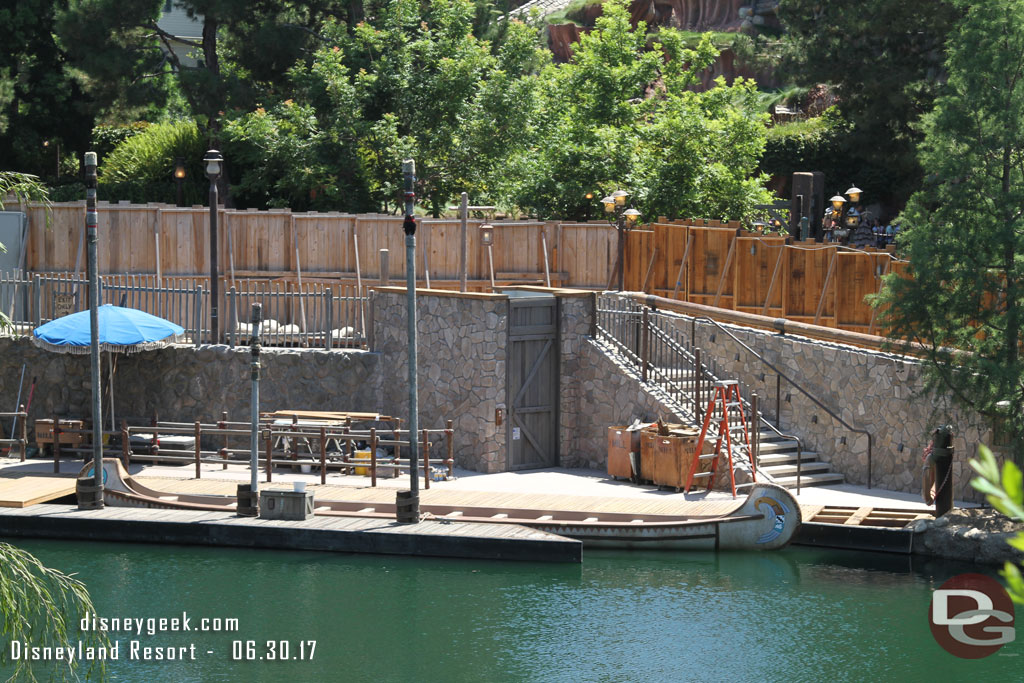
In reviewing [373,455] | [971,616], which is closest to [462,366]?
[373,455]

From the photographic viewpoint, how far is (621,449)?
77.8 feet

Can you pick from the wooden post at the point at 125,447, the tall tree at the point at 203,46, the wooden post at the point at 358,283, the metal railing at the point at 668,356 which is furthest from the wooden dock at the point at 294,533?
the tall tree at the point at 203,46

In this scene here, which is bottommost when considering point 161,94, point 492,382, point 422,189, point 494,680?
point 494,680

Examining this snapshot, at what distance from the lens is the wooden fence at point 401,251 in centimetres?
2812

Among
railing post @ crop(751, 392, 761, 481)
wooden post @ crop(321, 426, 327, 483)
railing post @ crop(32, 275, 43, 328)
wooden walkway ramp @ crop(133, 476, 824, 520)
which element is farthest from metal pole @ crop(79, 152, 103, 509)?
railing post @ crop(751, 392, 761, 481)

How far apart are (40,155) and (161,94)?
7.91m

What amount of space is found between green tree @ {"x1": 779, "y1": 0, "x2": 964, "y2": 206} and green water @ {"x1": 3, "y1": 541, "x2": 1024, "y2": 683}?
2561 centimetres

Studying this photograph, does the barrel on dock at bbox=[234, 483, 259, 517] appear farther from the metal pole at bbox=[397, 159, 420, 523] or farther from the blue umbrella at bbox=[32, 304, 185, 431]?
the blue umbrella at bbox=[32, 304, 185, 431]

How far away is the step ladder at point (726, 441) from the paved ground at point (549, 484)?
396 millimetres

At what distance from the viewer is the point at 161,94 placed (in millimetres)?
38000

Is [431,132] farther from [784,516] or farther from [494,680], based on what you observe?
[494,680]

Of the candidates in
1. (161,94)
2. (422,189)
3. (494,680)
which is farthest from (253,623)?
(161,94)

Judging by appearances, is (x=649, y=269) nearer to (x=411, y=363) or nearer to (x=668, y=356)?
(x=668, y=356)

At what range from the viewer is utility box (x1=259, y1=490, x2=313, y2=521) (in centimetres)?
2080
